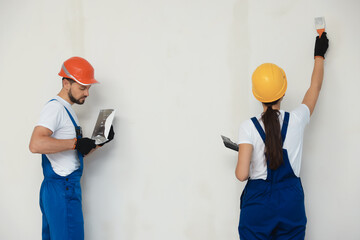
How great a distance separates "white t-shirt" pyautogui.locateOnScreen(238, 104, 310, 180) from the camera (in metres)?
1.57

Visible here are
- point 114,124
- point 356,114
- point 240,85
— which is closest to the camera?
point 356,114

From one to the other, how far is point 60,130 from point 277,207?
1.16 metres

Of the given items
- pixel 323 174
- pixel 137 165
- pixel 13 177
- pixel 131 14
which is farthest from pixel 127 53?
pixel 323 174

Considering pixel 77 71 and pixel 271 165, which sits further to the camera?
pixel 77 71

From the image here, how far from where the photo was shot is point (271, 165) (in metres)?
1.56

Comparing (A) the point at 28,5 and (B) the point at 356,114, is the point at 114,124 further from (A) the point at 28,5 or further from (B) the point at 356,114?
(B) the point at 356,114

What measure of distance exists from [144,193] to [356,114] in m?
1.37

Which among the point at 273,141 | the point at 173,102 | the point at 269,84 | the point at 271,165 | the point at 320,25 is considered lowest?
the point at 271,165

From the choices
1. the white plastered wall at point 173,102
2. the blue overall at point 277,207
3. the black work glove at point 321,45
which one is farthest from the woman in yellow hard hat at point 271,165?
the white plastered wall at point 173,102

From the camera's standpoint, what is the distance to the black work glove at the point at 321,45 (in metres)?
1.96

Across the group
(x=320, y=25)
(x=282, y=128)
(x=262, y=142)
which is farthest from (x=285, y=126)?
(x=320, y=25)

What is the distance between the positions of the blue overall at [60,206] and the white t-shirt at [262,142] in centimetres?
96

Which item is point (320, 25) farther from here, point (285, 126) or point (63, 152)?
point (63, 152)

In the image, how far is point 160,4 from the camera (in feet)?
7.73
